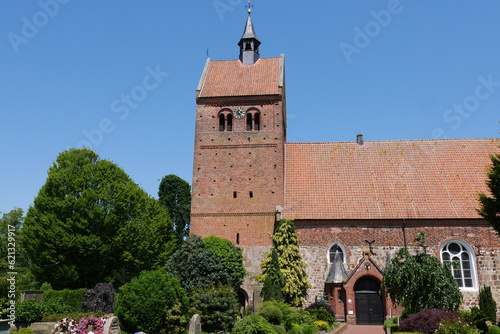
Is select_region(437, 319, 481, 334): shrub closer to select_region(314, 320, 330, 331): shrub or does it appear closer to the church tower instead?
select_region(314, 320, 330, 331): shrub

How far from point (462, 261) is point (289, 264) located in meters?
10.0

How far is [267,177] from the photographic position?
2900cm

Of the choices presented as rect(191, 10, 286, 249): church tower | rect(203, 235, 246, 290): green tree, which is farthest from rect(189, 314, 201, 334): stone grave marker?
rect(191, 10, 286, 249): church tower

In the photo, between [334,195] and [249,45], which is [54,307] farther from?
[249,45]

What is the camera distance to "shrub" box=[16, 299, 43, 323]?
20.2 metres

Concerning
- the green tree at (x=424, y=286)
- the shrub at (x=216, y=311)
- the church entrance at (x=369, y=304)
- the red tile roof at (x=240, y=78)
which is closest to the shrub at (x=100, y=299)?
the shrub at (x=216, y=311)

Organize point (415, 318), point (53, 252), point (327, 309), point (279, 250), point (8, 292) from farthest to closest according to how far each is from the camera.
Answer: point (53, 252) < point (279, 250) < point (327, 309) < point (8, 292) < point (415, 318)

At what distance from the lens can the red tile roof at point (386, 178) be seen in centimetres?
2738

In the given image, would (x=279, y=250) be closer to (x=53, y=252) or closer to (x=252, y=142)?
(x=252, y=142)

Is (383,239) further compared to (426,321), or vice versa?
(383,239)

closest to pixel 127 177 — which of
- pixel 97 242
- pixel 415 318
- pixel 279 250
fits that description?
pixel 97 242

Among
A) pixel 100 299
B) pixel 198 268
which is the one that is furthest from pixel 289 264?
pixel 100 299

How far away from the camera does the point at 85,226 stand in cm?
2861

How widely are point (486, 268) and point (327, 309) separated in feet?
31.1
